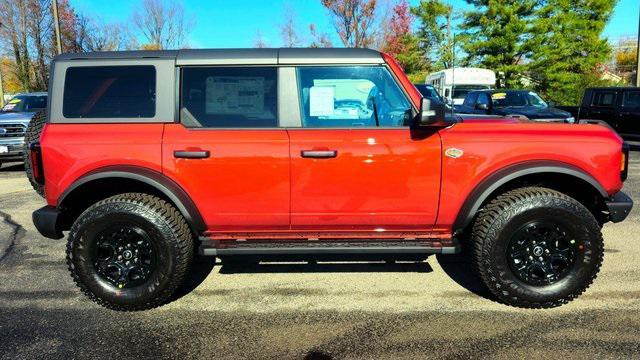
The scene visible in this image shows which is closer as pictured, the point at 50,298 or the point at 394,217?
the point at 394,217

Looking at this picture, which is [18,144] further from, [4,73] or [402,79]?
[4,73]

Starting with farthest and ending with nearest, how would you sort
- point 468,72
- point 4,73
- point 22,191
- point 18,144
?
point 4,73, point 468,72, point 18,144, point 22,191

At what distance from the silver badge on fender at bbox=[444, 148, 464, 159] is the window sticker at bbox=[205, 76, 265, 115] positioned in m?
1.39

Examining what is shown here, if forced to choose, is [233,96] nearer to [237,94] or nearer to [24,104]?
[237,94]

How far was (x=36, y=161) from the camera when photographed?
348 centimetres

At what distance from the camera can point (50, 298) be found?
3760 mm

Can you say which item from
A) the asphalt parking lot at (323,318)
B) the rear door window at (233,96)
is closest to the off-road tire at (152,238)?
the asphalt parking lot at (323,318)

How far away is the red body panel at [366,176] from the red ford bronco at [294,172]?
0.01 meters

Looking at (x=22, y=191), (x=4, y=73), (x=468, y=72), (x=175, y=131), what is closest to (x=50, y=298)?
(x=175, y=131)

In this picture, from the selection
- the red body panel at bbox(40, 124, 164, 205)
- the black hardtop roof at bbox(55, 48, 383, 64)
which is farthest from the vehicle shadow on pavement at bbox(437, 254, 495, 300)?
the red body panel at bbox(40, 124, 164, 205)

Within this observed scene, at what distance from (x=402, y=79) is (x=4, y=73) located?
38088 mm

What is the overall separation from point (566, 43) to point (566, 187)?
3063 centimetres

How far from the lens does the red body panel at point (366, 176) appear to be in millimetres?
3340

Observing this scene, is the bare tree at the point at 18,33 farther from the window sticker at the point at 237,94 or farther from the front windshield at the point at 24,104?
the window sticker at the point at 237,94
